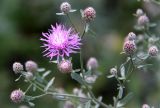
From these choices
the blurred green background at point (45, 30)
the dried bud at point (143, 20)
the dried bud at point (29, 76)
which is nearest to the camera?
the dried bud at point (29, 76)

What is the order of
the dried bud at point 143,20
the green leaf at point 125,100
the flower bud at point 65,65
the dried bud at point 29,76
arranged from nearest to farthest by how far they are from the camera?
the flower bud at point 65,65, the green leaf at point 125,100, the dried bud at point 29,76, the dried bud at point 143,20

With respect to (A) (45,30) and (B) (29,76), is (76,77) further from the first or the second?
(A) (45,30)

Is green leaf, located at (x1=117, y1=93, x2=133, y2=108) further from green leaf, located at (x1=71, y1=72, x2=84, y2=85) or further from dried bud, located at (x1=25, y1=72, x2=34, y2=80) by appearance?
dried bud, located at (x1=25, y1=72, x2=34, y2=80)

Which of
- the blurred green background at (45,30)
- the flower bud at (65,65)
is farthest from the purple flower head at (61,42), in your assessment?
the blurred green background at (45,30)

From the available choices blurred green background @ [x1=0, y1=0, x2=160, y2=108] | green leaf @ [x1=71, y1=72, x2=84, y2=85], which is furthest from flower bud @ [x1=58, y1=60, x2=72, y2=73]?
blurred green background @ [x1=0, y1=0, x2=160, y2=108]

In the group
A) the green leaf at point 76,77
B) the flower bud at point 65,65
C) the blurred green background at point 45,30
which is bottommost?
the blurred green background at point 45,30

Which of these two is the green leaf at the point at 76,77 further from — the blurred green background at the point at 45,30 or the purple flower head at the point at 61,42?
the blurred green background at the point at 45,30

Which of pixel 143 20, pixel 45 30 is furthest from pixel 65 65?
pixel 45 30
